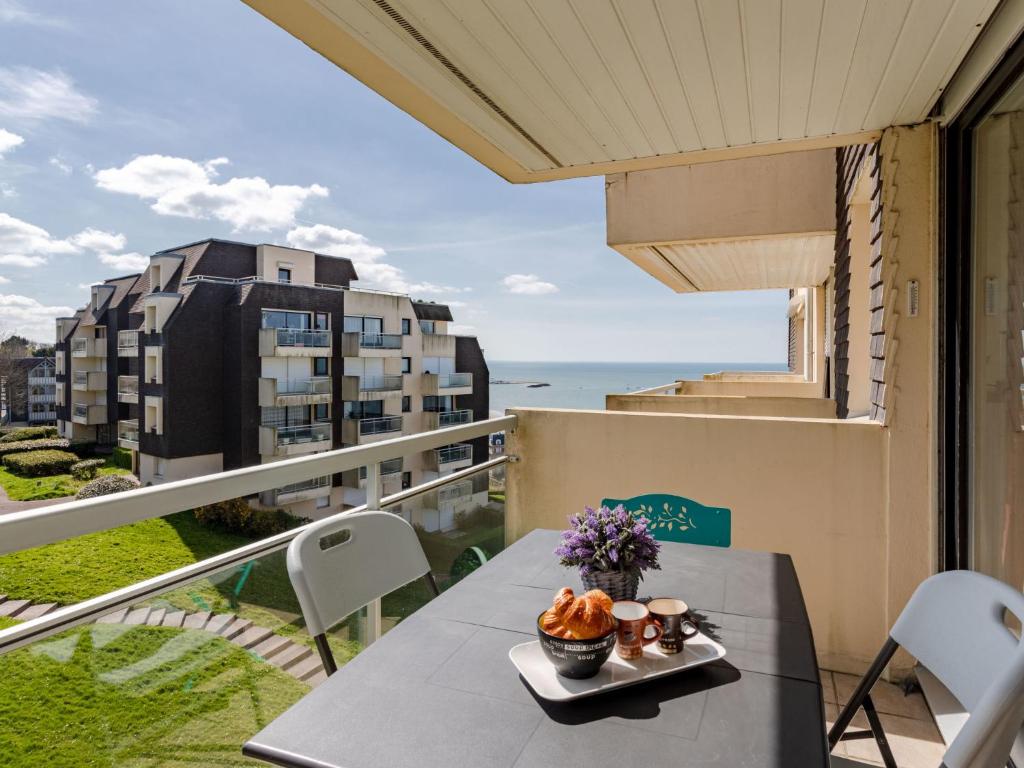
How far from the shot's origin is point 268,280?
26.7 meters

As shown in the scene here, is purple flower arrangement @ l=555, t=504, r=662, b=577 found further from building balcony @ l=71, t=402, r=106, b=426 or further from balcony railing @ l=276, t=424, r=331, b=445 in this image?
building balcony @ l=71, t=402, r=106, b=426

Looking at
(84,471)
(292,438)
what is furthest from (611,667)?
(84,471)

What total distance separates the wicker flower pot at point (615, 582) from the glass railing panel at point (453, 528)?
0.78 metres

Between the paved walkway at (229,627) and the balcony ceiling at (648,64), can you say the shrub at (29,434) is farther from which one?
the paved walkway at (229,627)

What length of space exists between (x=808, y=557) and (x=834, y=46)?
2184 millimetres

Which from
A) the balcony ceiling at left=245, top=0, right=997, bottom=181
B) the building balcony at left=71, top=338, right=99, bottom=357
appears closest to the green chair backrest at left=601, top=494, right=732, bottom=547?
the balcony ceiling at left=245, top=0, right=997, bottom=181

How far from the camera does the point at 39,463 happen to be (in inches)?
1057

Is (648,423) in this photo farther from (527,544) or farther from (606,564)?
(606,564)

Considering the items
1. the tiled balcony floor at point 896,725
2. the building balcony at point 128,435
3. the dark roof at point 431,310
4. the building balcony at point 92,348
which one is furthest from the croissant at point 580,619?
the building balcony at point 92,348

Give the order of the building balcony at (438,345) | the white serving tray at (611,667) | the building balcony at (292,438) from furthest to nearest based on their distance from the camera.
Result: 1. the building balcony at (438,345)
2. the building balcony at (292,438)
3. the white serving tray at (611,667)

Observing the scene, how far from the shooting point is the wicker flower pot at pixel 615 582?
139cm

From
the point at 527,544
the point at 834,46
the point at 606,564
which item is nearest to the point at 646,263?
the point at 834,46

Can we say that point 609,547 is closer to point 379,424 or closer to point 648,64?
point 648,64

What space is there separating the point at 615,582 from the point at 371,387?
26722 mm
